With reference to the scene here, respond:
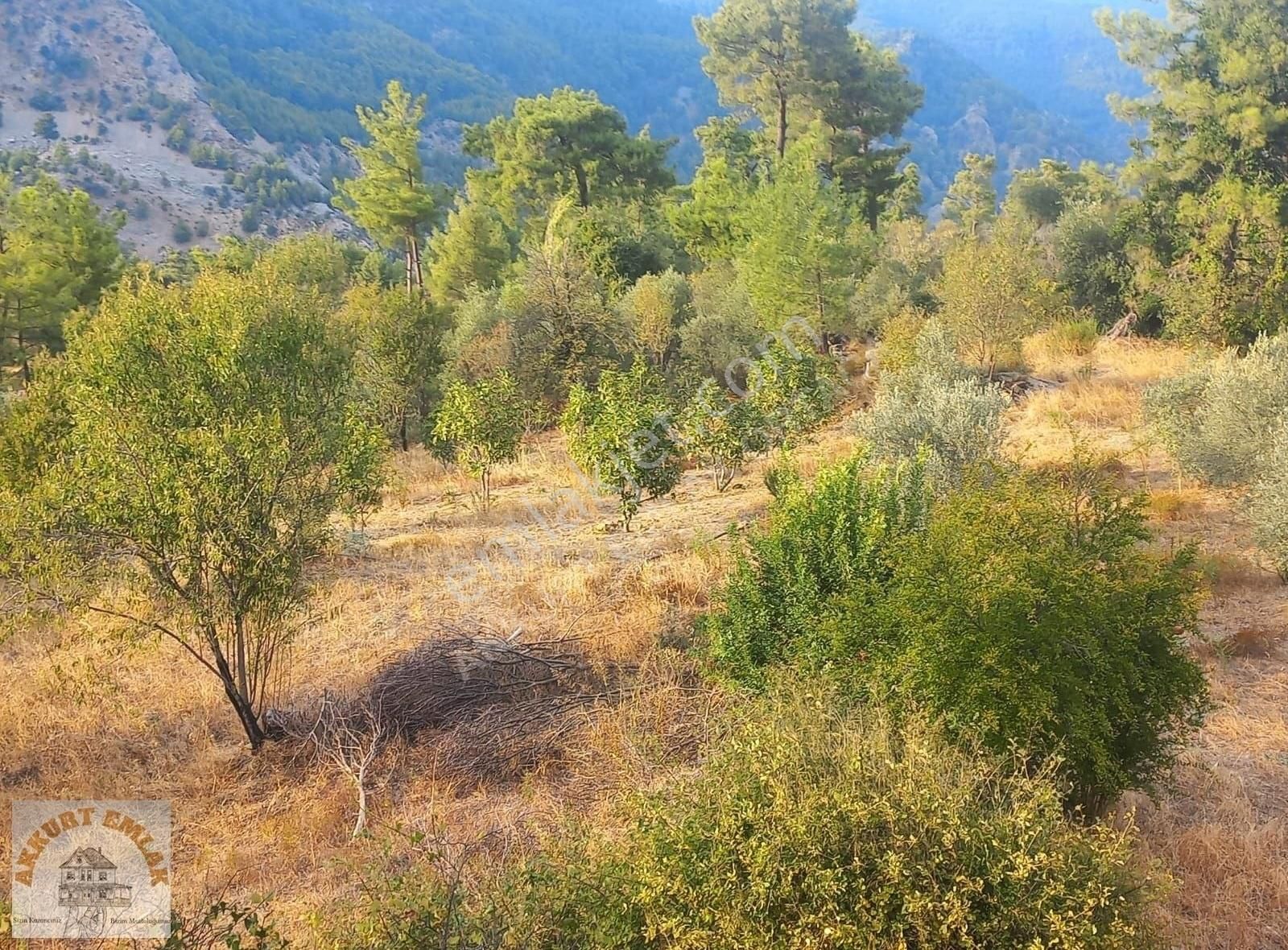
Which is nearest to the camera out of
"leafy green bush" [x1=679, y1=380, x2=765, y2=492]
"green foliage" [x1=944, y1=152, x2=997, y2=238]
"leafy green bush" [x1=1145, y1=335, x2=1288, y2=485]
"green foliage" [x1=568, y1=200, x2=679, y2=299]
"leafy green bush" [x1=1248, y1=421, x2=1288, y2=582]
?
"leafy green bush" [x1=1248, y1=421, x2=1288, y2=582]

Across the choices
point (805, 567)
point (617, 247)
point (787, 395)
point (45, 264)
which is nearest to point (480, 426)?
point (787, 395)

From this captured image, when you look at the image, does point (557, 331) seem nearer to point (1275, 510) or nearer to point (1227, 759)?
point (1275, 510)

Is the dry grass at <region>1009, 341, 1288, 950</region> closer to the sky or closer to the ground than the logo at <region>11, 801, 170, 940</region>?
closer to the sky

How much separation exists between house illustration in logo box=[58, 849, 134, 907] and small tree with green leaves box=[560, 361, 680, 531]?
20.6 ft

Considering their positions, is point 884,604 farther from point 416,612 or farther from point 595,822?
point 416,612


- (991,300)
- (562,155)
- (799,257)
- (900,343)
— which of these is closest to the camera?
(991,300)

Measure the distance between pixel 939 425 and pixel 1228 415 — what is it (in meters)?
3.47

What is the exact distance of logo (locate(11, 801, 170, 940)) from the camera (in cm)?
419

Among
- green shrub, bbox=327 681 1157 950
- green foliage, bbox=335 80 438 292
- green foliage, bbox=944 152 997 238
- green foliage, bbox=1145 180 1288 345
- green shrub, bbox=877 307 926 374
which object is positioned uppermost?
green foliage, bbox=944 152 997 238

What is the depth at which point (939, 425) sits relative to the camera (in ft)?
33.8

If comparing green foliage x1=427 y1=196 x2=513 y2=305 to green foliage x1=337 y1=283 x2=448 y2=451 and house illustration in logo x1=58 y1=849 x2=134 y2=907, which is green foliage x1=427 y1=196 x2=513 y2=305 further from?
house illustration in logo x1=58 y1=849 x2=134 y2=907

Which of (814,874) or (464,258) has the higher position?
(464,258)

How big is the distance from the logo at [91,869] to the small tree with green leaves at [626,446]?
582cm


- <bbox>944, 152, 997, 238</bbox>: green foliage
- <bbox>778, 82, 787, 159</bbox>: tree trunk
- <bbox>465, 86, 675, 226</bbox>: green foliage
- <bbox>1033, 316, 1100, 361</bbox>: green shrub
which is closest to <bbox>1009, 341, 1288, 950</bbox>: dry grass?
<bbox>1033, 316, 1100, 361</bbox>: green shrub
